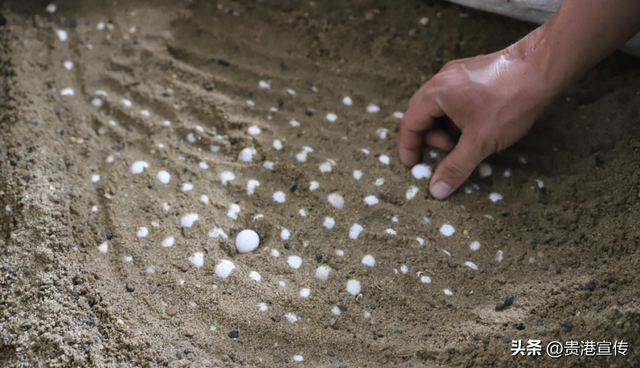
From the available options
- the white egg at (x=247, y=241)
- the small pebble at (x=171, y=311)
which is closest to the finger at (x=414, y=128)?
the white egg at (x=247, y=241)

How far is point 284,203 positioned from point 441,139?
58cm

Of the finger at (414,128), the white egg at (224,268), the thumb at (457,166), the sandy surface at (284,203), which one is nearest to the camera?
the sandy surface at (284,203)

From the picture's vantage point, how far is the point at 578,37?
4.44ft

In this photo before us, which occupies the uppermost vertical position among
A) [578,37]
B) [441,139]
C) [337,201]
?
[578,37]

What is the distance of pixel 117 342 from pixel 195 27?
1338 millimetres

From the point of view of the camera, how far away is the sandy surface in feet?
4.12

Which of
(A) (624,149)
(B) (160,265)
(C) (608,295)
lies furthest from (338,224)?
(A) (624,149)

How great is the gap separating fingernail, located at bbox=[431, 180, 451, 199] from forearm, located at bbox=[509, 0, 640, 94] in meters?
0.41

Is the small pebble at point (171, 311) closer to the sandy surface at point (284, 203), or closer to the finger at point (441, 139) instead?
the sandy surface at point (284, 203)

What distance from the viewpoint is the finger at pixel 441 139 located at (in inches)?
66.2

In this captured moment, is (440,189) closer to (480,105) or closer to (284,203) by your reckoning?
(480,105)

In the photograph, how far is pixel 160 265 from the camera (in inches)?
54.9

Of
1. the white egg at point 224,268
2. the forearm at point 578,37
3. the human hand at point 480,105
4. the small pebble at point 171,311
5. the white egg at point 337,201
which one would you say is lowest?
the small pebble at point 171,311

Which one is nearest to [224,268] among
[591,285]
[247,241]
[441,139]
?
[247,241]
